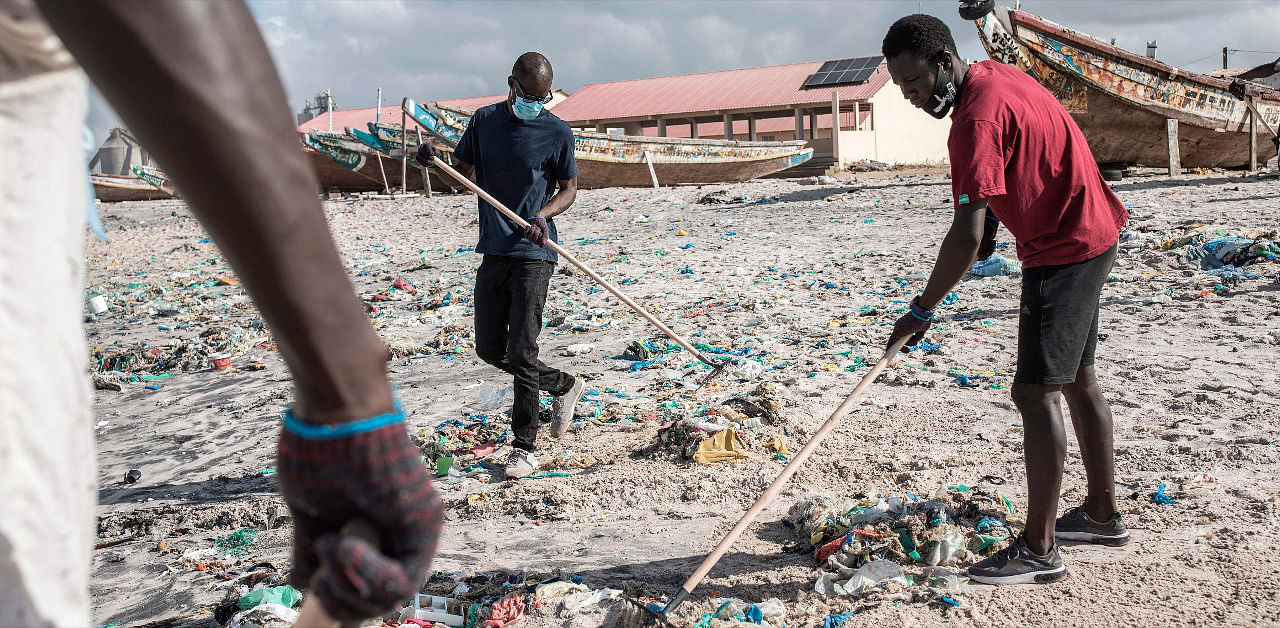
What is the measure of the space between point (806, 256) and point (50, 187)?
963cm

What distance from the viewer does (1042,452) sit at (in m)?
3.24

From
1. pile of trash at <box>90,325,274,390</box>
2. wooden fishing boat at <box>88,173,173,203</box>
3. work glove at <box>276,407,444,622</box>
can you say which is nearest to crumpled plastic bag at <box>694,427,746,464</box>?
work glove at <box>276,407,444,622</box>

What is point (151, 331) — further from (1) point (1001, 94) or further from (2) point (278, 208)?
(2) point (278, 208)

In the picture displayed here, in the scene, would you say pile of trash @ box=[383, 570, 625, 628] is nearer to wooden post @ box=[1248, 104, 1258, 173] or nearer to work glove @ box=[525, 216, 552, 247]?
work glove @ box=[525, 216, 552, 247]

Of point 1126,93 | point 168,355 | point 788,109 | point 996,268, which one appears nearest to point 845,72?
point 788,109

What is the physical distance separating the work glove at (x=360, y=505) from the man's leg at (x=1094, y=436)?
325 centimetres

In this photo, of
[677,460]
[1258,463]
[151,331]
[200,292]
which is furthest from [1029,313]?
[200,292]

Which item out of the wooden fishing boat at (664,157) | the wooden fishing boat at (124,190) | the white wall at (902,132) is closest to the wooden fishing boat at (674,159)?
the wooden fishing boat at (664,157)

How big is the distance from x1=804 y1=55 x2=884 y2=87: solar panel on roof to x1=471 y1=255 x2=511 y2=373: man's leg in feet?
83.1

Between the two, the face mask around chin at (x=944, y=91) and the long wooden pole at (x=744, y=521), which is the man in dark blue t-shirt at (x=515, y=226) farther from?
the face mask around chin at (x=944, y=91)

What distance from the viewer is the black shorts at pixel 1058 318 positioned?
3.18 m

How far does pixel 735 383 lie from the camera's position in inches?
Answer: 237

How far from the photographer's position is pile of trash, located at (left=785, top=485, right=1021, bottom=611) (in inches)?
128

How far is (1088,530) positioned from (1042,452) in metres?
0.59
